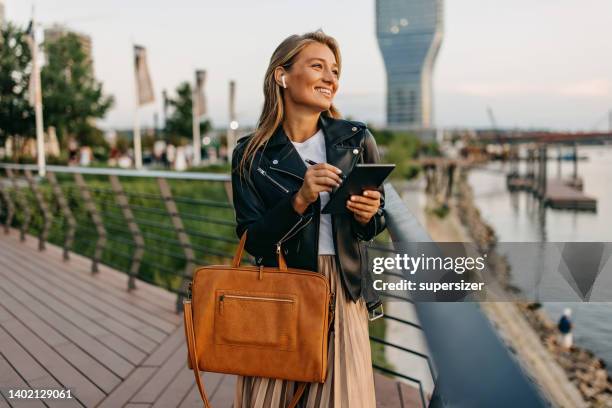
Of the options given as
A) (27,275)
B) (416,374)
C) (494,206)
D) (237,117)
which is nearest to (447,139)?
(494,206)

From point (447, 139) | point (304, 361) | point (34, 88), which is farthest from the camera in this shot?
point (447, 139)

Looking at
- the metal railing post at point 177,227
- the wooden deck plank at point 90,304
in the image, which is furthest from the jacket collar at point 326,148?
the metal railing post at point 177,227

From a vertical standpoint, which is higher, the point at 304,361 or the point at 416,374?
the point at 304,361

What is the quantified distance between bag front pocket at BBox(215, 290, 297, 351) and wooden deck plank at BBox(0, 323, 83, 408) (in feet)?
5.42

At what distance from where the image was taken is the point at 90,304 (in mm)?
4805

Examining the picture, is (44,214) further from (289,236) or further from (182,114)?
(182,114)

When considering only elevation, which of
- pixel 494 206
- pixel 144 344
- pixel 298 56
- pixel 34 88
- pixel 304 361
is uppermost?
pixel 34 88

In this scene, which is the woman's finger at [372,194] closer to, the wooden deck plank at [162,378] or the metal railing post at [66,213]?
the wooden deck plank at [162,378]

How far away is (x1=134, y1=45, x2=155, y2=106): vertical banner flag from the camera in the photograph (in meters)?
23.5

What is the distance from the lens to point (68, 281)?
5.59 metres

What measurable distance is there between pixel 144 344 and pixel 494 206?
88.2m

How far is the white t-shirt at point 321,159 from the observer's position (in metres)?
1.72

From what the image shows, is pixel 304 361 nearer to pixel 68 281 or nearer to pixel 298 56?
pixel 298 56

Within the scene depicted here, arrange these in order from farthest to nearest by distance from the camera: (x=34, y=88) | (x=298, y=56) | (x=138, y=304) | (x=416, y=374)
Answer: (x=416, y=374)
(x=34, y=88)
(x=138, y=304)
(x=298, y=56)
